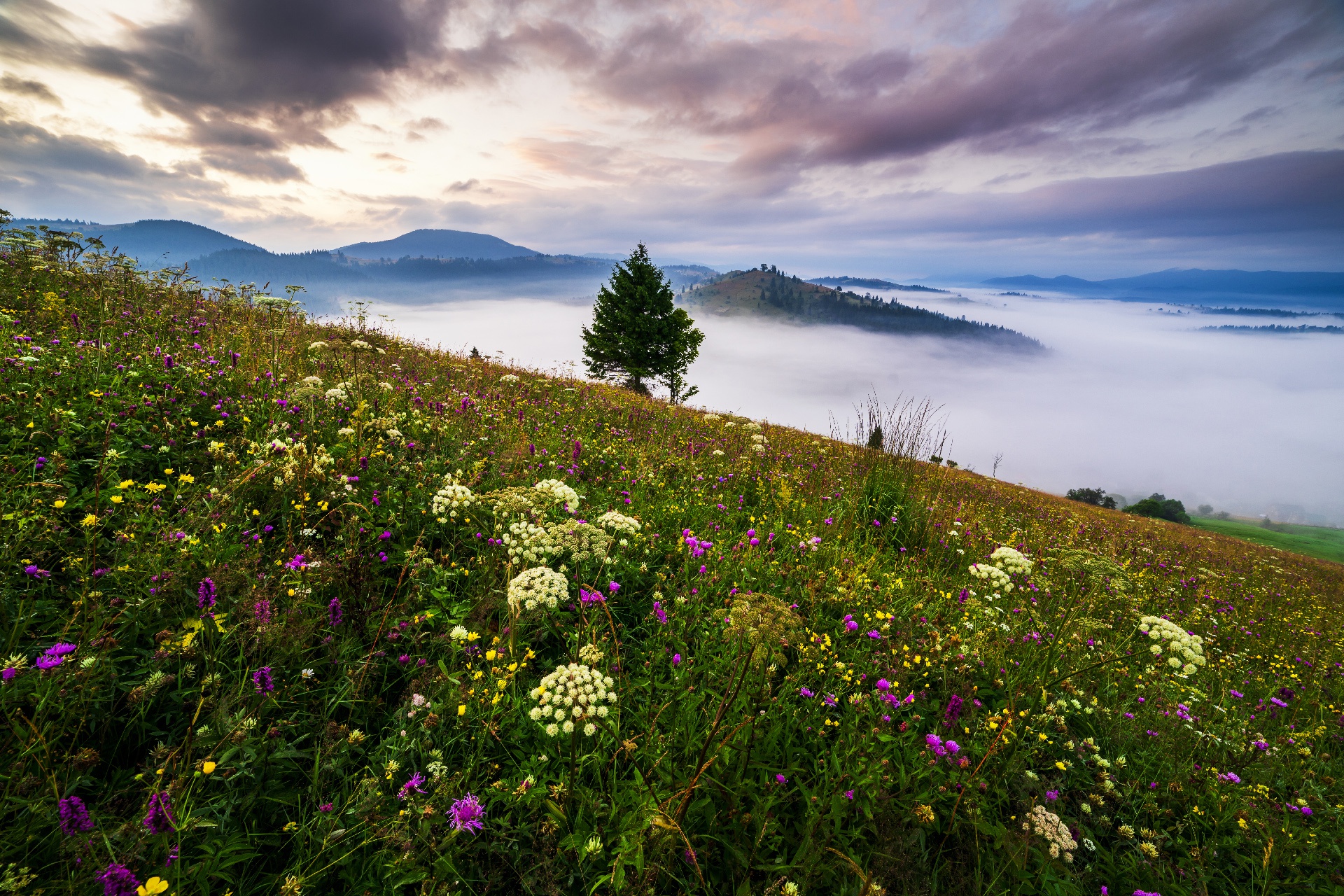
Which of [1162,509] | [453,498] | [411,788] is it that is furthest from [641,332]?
[1162,509]

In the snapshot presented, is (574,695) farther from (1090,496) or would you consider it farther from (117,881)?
(1090,496)

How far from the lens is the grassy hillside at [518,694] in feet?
6.92

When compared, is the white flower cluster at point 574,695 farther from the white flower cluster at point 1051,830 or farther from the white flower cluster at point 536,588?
the white flower cluster at point 1051,830

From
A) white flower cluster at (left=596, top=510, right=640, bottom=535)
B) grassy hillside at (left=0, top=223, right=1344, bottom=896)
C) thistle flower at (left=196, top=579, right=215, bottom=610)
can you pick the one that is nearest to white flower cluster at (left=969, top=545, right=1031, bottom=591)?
grassy hillside at (left=0, top=223, right=1344, bottom=896)

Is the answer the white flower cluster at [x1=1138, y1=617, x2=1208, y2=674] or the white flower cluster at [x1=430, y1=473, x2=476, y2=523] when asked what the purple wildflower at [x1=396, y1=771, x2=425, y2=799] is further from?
the white flower cluster at [x1=1138, y1=617, x2=1208, y2=674]

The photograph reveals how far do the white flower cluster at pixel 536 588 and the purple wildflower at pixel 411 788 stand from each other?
0.83 metres

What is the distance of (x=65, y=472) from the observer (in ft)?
10.7

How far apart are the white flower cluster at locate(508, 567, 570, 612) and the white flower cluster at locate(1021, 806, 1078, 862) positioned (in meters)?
2.48

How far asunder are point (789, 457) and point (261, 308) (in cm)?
1127

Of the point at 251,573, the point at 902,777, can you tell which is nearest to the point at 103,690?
the point at 251,573

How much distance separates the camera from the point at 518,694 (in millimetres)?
2854

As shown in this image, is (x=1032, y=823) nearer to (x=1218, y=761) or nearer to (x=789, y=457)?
(x=1218, y=761)

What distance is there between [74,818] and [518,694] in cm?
168

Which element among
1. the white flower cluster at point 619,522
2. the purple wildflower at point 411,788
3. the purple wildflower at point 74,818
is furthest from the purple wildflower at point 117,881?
the white flower cluster at point 619,522
